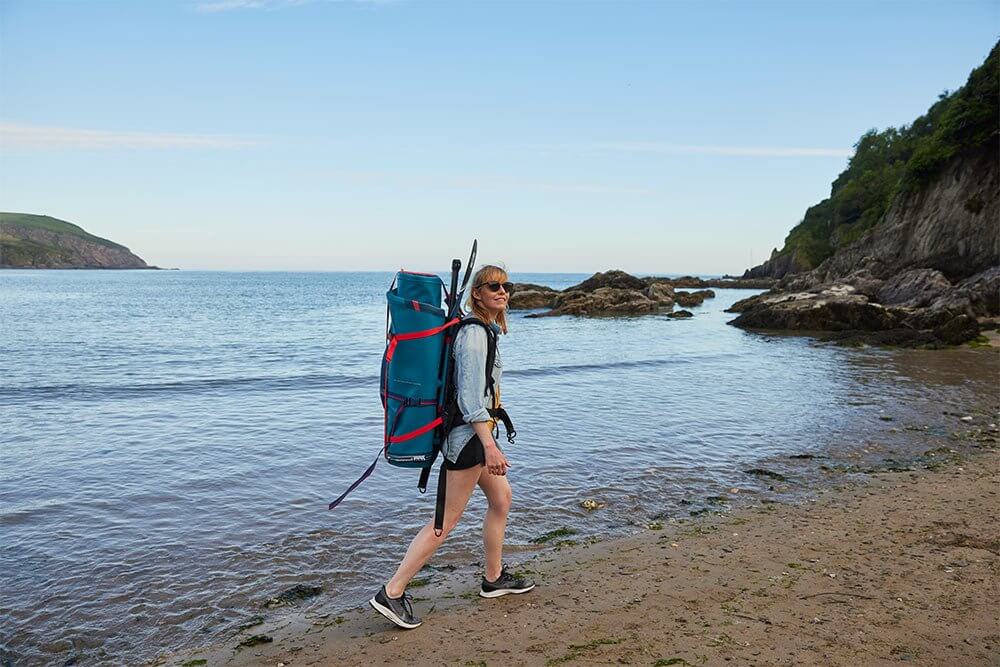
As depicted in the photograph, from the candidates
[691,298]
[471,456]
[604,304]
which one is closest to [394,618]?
[471,456]

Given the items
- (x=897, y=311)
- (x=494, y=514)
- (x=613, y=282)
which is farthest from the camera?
(x=613, y=282)

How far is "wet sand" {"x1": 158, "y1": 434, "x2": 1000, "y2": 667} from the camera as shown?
146 inches

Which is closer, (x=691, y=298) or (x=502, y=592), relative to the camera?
(x=502, y=592)

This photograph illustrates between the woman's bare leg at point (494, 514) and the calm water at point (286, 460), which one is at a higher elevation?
the woman's bare leg at point (494, 514)

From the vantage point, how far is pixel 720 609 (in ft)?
14.0

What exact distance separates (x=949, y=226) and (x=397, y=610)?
42.1 m

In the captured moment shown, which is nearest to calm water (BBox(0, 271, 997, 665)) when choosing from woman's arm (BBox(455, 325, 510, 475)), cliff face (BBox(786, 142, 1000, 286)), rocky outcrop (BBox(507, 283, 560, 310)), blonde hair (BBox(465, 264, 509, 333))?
woman's arm (BBox(455, 325, 510, 475))

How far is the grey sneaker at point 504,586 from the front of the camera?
4.61m

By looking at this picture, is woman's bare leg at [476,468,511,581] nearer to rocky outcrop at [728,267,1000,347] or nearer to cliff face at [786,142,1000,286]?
rocky outcrop at [728,267,1000,347]

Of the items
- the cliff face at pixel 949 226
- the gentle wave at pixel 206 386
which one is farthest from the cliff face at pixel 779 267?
the gentle wave at pixel 206 386

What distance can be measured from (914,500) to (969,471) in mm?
1745

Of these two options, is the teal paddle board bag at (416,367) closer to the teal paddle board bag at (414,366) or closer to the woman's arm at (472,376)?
the teal paddle board bag at (414,366)

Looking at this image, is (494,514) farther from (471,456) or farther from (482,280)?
(482,280)

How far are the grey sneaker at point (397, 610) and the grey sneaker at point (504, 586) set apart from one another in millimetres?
589
